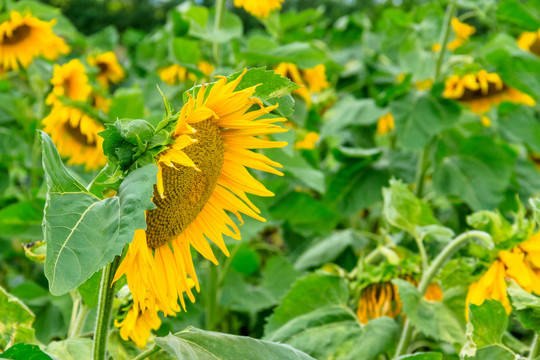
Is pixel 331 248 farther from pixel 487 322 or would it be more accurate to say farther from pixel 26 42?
pixel 26 42

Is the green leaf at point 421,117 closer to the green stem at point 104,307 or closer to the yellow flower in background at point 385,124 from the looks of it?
the yellow flower in background at point 385,124

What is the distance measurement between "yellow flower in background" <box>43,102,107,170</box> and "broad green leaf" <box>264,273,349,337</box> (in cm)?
50

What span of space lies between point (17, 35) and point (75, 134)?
11.8 inches

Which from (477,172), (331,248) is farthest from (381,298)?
(477,172)

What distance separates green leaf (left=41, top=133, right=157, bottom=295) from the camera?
0.43m

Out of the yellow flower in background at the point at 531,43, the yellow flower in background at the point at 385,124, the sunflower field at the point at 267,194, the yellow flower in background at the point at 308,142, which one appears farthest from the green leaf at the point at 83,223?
the yellow flower in background at the point at 531,43

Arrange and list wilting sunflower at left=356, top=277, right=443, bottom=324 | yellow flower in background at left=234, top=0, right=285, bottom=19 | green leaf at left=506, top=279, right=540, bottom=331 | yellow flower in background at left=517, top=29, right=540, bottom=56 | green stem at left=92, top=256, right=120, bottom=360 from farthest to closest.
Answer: yellow flower in background at left=517, top=29, right=540, bottom=56, yellow flower in background at left=234, top=0, right=285, bottom=19, wilting sunflower at left=356, top=277, right=443, bottom=324, green leaf at left=506, top=279, right=540, bottom=331, green stem at left=92, top=256, right=120, bottom=360

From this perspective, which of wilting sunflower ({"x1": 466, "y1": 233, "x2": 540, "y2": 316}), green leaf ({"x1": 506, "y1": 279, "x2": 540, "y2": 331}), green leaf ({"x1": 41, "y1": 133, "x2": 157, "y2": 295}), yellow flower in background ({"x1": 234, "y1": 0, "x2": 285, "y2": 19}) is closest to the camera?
green leaf ({"x1": 41, "y1": 133, "x2": 157, "y2": 295})

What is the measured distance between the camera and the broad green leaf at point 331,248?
129 centimetres

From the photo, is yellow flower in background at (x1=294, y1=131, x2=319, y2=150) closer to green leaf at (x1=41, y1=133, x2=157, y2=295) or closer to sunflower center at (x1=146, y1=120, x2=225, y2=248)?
sunflower center at (x1=146, y1=120, x2=225, y2=248)

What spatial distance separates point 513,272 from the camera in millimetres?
749

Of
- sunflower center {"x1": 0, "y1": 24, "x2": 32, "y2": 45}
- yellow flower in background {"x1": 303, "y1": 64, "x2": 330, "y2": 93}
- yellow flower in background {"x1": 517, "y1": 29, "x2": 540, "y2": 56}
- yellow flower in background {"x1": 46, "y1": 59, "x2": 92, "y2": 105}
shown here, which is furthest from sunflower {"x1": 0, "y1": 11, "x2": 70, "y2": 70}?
yellow flower in background {"x1": 517, "y1": 29, "x2": 540, "y2": 56}

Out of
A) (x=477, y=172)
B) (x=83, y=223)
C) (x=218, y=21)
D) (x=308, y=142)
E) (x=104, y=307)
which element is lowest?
(x=308, y=142)

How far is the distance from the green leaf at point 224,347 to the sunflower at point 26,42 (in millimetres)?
1021
